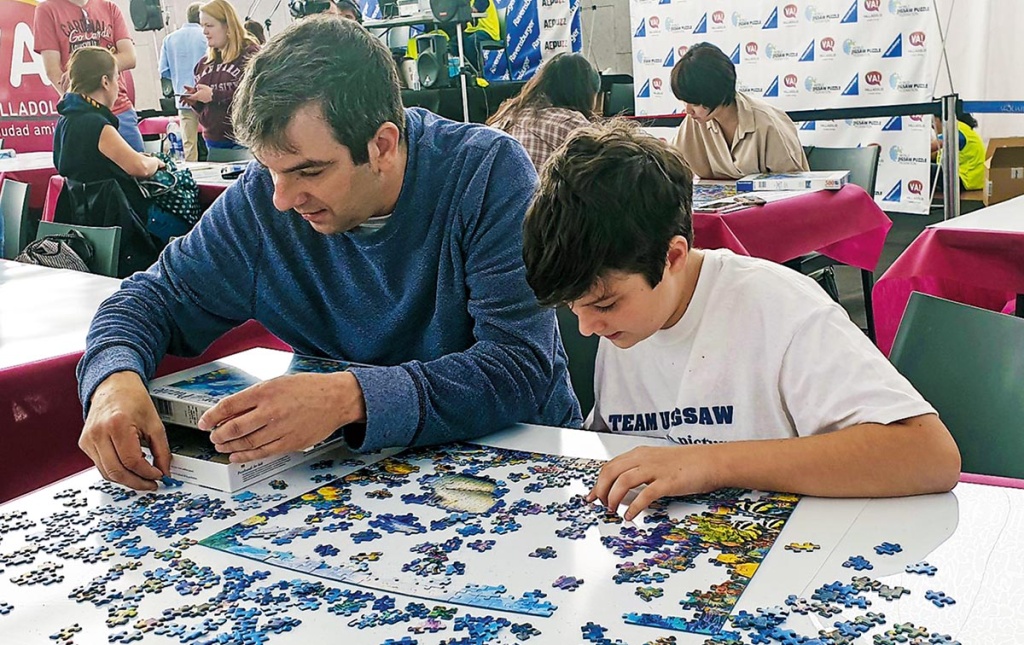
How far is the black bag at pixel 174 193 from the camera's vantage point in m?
5.28

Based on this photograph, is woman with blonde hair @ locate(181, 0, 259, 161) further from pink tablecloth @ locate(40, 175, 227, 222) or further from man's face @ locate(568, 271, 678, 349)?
man's face @ locate(568, 271, 678, 349)

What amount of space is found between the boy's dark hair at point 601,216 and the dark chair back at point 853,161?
11.4 feet

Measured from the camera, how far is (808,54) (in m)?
8.01

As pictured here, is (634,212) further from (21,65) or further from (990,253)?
(21,65)

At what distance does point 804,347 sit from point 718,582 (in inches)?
18.4

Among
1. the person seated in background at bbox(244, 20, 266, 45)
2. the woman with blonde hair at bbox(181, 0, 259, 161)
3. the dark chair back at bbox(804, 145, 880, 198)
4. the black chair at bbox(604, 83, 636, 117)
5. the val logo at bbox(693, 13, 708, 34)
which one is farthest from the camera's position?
the black chair at bbox(604, 83, 636, 117)

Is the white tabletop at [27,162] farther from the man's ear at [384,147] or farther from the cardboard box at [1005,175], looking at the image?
the cardboard box at [1005,175]

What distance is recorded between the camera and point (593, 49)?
10.6 meters

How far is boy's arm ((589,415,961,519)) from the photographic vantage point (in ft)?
4.14

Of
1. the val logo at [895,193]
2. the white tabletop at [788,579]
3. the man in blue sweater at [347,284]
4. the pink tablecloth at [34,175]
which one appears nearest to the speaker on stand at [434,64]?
the pink tablecloth at [34,175]

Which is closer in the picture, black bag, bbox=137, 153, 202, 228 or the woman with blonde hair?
black bag, bbox=137, 153, 202, 228

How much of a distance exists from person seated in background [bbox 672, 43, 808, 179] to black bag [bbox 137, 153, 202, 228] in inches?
103

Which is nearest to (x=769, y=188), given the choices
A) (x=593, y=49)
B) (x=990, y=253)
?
(x=990, y=253)

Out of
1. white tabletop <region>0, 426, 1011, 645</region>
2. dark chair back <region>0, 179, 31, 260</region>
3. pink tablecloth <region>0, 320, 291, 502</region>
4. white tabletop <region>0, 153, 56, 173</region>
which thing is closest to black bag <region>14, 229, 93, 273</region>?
dark chair back <region>0, 179, 31, 260</region>
